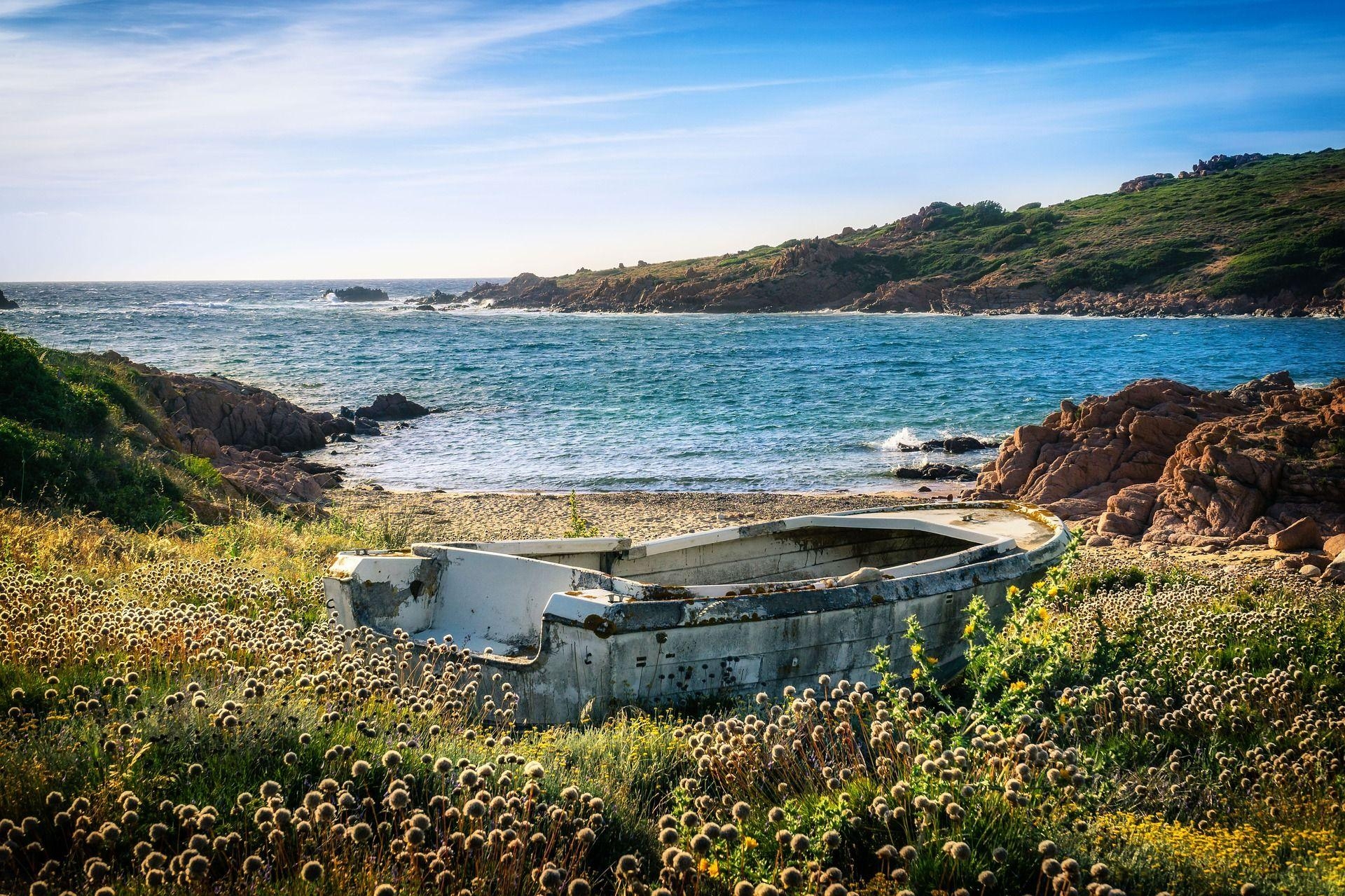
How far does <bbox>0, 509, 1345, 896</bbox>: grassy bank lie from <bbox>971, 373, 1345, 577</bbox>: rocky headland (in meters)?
7.33

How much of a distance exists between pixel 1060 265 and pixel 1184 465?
105141 millimetres

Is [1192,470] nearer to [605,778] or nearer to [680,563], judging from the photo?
[680,563]

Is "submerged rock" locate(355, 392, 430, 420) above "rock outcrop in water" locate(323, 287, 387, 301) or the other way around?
the other way around

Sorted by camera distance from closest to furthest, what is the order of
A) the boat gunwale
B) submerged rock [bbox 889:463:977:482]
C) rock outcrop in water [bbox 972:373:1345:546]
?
the boat gunwale < rock outcrop in water [bbox 972:373:1345:546] < submerged rock [bbox 889:463:977:482]

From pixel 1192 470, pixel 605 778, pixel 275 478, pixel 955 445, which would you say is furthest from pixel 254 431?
pixel 605 778

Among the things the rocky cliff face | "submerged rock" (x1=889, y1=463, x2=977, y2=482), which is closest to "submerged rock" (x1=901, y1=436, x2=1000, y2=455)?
"submerged rock" (x1=889, y1=463, x2=977, y2=482)

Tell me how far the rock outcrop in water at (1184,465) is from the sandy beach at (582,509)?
8.94 ft

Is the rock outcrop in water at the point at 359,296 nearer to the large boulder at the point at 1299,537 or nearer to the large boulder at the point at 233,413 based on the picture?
the large boulder at the point at 233,413

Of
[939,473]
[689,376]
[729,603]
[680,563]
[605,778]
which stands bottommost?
[939,473]

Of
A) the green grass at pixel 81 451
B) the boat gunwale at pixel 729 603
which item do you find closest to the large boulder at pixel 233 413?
the green grass at pixel 81 451

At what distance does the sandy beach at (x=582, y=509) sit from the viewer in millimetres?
16500

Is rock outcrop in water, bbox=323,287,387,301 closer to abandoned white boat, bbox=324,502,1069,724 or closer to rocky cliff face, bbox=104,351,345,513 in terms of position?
rocky cliff face, bbox=104,351,345,513

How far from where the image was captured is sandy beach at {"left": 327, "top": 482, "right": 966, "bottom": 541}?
1650 centimetres

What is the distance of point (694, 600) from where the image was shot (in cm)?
679
